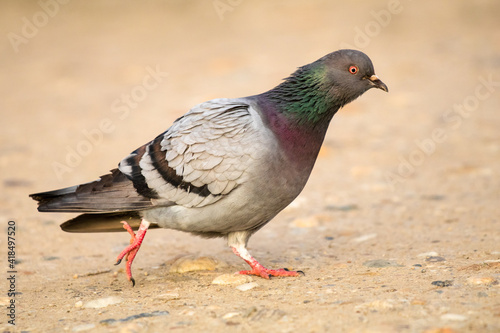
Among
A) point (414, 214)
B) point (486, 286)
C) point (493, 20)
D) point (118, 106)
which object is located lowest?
point (486, 286)

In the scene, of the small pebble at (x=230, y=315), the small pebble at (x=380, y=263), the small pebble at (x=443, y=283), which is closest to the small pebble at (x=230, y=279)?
the small pebble at (x=230, y=315)

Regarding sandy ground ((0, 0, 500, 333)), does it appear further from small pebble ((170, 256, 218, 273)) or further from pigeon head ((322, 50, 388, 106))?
pigeon head ((322, 50, 388, 106))

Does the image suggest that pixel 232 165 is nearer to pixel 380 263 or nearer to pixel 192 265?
pixel 192 265

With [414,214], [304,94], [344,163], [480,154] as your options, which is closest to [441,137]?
[480,154]

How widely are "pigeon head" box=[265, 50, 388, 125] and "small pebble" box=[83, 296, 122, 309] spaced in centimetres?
198

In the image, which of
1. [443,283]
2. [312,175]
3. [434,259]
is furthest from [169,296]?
[312,175]

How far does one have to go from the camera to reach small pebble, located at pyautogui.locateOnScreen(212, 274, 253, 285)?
508 centimetres

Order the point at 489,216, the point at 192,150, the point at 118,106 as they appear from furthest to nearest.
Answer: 1. the point at 118,106
2. the point at 489,216
3. the point at 192,150

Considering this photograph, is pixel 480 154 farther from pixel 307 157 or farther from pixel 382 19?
pixel 382 19

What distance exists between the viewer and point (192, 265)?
557cm

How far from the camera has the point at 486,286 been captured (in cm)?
439

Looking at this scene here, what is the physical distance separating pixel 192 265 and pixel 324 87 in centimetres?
190

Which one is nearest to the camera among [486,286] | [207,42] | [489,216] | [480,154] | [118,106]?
[486,286]

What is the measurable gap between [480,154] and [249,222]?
4800 millimetres
